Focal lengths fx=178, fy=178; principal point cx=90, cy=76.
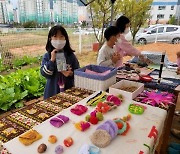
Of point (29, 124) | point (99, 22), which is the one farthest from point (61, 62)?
point (99, 22)

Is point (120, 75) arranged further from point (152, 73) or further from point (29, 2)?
point (29, 2)

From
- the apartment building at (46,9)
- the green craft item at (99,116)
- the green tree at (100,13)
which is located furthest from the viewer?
the green tree at (100,13)

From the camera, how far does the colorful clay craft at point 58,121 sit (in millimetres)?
856

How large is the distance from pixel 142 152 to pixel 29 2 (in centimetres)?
357

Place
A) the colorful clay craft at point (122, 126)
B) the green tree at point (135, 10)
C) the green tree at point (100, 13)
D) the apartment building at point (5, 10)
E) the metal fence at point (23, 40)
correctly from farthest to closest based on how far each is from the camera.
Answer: the green tree at point (135, 10)
the green tree at point (100, 13)
the metal fence at point (23, 40)
the apartment building at point (5, 10)
the colorful clay craft at point (122, 126)

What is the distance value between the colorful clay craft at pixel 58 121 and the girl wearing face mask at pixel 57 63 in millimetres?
526

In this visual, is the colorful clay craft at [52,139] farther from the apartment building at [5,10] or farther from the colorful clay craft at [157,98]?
the apartment building at [5,10]

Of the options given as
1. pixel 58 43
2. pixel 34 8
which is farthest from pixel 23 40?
pixel 58 43

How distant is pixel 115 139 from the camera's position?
0.78 meters

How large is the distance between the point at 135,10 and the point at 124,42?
13.0 feet

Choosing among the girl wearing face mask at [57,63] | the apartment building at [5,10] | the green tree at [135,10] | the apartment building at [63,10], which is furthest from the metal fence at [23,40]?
the girl wearing face mask at [57,63]

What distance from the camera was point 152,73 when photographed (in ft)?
5.84

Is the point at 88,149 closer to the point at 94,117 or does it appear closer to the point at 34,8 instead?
the point at 94,117

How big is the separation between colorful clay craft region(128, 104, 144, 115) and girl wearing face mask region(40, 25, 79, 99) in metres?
0.60
